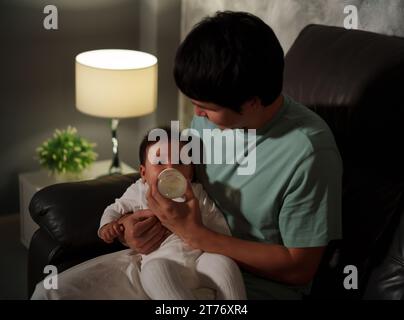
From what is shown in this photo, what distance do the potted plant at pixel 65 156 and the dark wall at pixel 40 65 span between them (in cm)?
18

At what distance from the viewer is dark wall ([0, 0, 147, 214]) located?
2709mm

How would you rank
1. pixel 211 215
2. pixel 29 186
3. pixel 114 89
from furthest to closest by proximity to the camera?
pixel 29 186 < pixel 114 89 < pixel 211 215

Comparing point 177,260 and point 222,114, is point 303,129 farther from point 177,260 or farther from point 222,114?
point 177,260

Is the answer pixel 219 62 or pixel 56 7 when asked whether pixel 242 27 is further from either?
pixel 56 7

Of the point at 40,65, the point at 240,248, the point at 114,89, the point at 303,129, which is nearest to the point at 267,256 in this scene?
the point at 240,248

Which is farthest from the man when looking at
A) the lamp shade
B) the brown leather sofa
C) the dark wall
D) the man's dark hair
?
the dark wall

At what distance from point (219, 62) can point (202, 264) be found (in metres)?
0.46

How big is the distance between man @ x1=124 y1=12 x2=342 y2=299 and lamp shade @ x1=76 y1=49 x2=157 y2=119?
1.09 m

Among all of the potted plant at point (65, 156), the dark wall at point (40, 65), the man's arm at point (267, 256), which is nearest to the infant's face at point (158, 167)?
the man's arm at point (267, 256)

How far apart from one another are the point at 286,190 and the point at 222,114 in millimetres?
226

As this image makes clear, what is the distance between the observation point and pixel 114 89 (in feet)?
8.32

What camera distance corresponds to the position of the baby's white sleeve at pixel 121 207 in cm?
161
